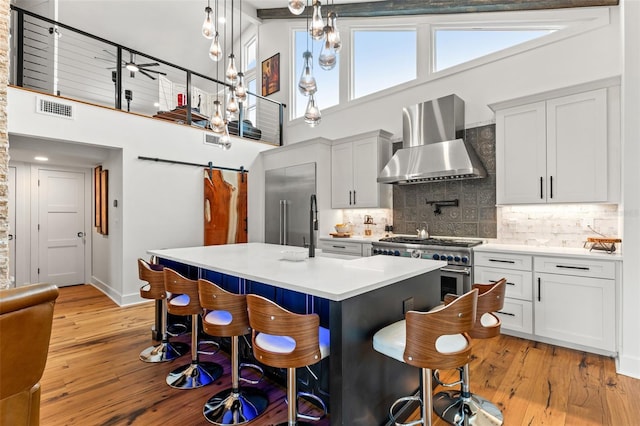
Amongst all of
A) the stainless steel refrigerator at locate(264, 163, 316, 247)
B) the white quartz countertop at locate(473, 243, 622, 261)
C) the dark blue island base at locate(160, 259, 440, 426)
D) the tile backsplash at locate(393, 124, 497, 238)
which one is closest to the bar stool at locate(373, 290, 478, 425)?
the dark blue island base at locate(160, 259, 440, 426)

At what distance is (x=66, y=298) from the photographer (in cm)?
495

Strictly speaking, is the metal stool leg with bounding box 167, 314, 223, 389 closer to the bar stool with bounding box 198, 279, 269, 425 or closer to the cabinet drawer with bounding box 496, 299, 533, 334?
the bar stool with bounding box 198, 279, 269, 425

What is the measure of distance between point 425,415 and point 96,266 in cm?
633

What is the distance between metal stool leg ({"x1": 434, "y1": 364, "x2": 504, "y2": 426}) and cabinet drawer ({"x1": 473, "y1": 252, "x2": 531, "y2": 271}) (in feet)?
5.10

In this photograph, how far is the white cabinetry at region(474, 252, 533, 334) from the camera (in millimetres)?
3116

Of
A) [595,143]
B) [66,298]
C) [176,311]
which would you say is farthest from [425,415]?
[66,298]

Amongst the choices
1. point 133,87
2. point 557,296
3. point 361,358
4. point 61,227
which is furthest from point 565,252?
point 133,87

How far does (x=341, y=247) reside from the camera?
4715mm

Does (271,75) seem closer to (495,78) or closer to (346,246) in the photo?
(346,246)

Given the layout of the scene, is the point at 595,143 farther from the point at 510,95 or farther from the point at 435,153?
the point at 435,153

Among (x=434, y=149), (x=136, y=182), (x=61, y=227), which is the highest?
(x=434, y=149)

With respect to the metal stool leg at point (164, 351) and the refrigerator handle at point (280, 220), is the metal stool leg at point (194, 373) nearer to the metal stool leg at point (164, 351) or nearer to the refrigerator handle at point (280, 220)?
the metal stool leg at point (164, 351)

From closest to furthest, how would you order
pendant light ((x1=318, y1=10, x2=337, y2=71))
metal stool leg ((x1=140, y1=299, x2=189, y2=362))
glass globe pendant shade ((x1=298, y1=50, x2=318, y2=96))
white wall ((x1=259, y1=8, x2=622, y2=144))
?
pendant light ((x1=318, y1=10, x2=337, y2=71)), glass globe pendant shade ((x1=298, y1=50, x2=318, y2=96)), metal stool leg ((x1=140, y1=299, x2=189, y2=362)), white wall ((x1=259, y1=8, x2=622, y2=144))

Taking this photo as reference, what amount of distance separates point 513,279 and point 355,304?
2346 mm
